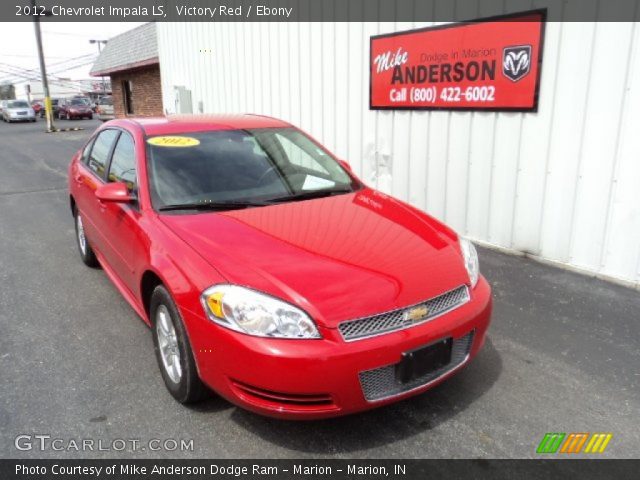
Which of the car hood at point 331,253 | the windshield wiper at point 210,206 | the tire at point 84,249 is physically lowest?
the tire at point 84,249

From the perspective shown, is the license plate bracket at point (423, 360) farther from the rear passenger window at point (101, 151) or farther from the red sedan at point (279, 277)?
the rear passenger window at point (101, 151)

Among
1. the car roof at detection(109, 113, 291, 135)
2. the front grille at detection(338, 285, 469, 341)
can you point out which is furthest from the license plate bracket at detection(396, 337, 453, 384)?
the car roof at detection(109, 113, 291, 135)

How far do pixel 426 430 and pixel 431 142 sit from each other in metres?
4.13

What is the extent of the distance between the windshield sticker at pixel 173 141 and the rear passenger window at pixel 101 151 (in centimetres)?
75

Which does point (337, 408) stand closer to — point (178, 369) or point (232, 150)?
point (178, 369)

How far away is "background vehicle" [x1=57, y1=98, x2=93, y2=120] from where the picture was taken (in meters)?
38.8

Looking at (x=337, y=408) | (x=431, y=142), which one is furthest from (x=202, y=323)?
(x=431, y=142)

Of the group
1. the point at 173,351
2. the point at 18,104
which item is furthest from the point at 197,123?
the point at 18,104

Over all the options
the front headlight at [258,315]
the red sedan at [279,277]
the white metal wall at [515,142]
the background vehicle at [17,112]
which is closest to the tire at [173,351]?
the red sedan at [279,277]

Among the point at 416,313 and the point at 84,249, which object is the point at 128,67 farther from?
the point at 416,313

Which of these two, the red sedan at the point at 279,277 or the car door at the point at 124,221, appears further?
the car door at the point at 124,221

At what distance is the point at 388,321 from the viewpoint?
2.43 meters

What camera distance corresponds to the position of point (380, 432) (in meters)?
2.69

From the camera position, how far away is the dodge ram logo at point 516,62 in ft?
16.3
